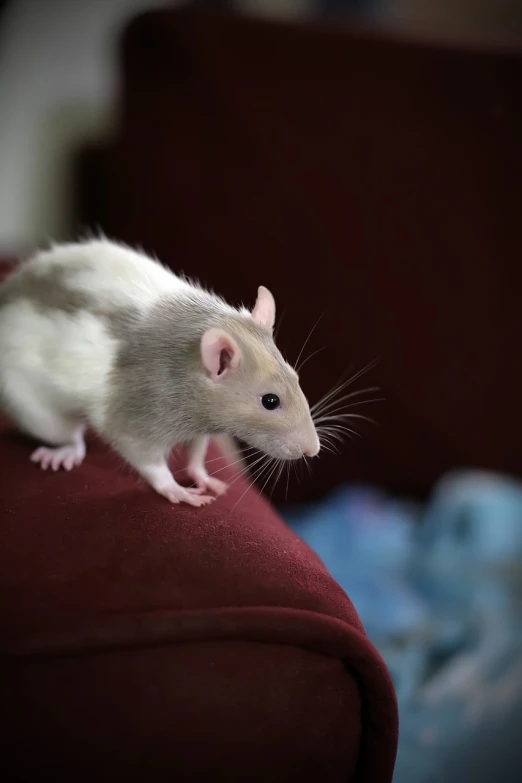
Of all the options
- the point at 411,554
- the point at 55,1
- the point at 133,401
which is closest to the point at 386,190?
the point at 411,554

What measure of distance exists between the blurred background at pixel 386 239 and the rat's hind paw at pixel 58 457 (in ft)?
0.66

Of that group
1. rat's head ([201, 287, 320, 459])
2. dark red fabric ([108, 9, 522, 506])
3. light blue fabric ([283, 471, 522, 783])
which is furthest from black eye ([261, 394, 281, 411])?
dark red fabric ([108, 9, 522, 506])

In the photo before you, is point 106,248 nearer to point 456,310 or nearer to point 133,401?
point 133,401

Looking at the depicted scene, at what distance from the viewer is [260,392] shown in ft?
1.66

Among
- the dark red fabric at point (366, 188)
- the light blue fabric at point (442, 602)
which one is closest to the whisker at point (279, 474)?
the light blue fabric at point (442, 602)

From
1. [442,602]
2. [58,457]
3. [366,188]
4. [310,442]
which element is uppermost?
[366,188]

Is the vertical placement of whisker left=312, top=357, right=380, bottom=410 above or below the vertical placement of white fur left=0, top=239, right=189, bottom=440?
above

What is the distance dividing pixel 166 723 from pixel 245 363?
0.23m

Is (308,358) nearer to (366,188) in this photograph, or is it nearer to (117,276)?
(117,276)

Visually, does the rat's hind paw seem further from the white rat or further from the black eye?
the black eye

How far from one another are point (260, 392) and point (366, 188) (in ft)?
1.81

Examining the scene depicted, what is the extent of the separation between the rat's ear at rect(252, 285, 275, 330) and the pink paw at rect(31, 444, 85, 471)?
18 centimetres

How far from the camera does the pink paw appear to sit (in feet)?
1.80

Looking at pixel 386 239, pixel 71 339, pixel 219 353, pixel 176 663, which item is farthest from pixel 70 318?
pixel 386 239
